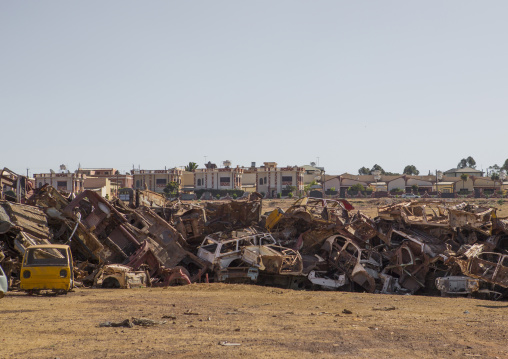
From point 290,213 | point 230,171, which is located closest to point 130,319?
point 290,213

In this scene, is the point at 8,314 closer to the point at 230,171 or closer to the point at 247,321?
the point at 247,321

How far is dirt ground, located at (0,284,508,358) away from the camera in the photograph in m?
9.34

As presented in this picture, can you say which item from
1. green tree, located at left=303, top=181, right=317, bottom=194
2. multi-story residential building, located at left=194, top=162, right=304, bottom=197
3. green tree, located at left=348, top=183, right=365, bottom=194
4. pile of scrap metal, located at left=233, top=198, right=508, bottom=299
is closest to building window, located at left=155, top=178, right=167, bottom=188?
multi-story residential building, located at left=194, top=162, right=304, bottom=197

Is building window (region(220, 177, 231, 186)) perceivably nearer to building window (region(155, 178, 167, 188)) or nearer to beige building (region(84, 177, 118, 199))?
building window (region(155, 178, 167, 188))

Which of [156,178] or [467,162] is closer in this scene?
[156,178]

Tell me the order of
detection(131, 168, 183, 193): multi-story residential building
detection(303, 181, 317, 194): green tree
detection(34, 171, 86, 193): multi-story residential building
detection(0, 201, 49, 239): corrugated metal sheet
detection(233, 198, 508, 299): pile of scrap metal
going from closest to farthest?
detection(0, 201, 49, 239): corrugated metal sheet < detection(233, 198, 508, 299): pile of scrap metal < detection(34, 171, 86, 193): multi-story residential building < detection(303, 181, 317, 194): green tree < detection(131, 168, 183, 193): multi-story residential building

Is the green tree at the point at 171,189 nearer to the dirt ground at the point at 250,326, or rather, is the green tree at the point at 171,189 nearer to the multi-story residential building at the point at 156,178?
the multi-story residential building at the point at 156,178

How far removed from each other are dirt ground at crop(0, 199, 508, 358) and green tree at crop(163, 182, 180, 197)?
223 ft

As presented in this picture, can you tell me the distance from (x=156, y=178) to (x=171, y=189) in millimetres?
9067

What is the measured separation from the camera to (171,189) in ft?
278

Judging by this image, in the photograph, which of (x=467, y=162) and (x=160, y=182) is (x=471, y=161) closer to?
(x=467, y=162)

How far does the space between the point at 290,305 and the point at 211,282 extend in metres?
5.12

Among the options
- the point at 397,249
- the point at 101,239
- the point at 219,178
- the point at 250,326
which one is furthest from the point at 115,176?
the point at 250,326

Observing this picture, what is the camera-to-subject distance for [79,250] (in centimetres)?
1886
